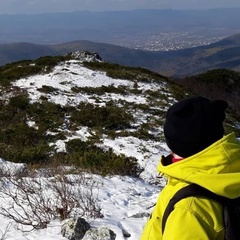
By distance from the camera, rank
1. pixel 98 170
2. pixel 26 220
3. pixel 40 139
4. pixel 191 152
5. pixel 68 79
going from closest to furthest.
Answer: pixel 191 152, pixel 26 220, pixel 98 170, pixel 40 139, pixel 68 79

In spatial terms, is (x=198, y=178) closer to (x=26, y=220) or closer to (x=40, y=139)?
(x=26, y=220)

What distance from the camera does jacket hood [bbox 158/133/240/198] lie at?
1.84m

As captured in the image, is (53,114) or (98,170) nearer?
(98,170)

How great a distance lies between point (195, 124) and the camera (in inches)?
78.0

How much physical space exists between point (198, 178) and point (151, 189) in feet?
20.0

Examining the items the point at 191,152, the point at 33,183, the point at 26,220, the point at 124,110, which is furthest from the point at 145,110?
the point at 191,152

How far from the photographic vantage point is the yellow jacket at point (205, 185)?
1833 mm

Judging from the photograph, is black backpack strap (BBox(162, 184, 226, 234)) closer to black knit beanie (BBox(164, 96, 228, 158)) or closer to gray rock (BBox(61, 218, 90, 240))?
black knit beanie (BBox(164, 96, 228, 158))

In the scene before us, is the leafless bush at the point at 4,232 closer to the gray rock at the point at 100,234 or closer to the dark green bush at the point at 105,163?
the gray rock at the point at 100,234

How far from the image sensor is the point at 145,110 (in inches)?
619

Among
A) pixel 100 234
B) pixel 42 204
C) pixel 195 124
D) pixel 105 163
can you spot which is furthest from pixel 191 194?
pixel 105 163

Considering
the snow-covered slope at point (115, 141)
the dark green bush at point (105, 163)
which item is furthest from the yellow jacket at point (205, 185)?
the dark green bush at point (105, 163)

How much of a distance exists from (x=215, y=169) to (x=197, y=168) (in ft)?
0.27

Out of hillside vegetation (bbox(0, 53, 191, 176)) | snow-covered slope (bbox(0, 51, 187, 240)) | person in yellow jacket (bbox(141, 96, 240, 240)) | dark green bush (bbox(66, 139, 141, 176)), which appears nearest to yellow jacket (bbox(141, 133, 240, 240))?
person in yellow jacket (bbox(141, 96, 240, 240))
